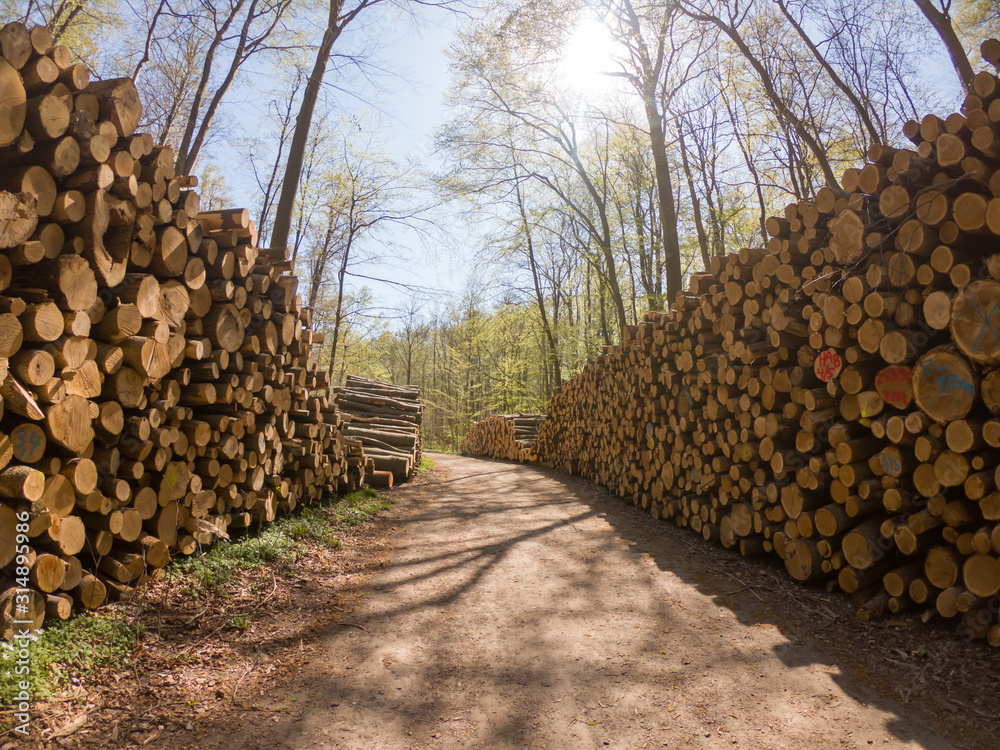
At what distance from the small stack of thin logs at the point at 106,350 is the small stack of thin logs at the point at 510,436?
35.4ft

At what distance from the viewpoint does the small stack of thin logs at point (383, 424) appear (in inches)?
388

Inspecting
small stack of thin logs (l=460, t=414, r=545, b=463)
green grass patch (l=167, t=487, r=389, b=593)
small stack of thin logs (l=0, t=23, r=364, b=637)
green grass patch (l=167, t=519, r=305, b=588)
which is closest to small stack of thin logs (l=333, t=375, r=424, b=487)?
green grass patch (l=167, t=487, r=389, b=593)

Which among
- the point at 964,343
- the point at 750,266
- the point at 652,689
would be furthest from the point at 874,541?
the point at 750,266

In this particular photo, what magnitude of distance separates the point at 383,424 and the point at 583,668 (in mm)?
8516

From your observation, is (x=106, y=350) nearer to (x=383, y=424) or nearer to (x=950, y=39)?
(x=383, y=424)

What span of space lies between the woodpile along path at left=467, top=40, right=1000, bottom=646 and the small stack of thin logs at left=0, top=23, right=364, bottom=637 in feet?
15.6

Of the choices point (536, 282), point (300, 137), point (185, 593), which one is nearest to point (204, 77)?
point (300, 137)

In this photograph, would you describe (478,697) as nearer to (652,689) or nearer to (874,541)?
(652,689)

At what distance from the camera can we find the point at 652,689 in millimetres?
3105

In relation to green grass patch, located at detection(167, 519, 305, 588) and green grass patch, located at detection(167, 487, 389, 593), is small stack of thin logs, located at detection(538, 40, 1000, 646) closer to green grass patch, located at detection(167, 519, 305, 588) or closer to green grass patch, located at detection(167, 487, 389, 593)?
green grass patch, located at detection(167, 487, 389, 593)

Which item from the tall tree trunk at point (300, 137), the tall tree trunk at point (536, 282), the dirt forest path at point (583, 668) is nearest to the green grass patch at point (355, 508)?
the dirt forest path at point (583, 668)

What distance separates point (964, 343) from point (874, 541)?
4.93ft

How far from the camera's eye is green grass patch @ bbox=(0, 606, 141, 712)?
2551 millimetres

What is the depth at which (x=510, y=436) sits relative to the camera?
54.4 ft
